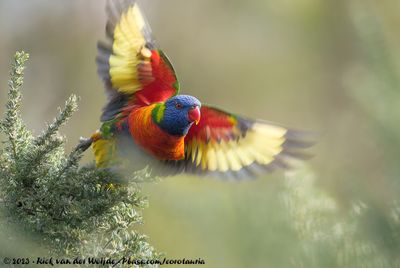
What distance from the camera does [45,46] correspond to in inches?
246

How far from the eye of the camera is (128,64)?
7.43 feet

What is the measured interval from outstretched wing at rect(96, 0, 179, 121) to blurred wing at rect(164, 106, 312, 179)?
0.24 metres

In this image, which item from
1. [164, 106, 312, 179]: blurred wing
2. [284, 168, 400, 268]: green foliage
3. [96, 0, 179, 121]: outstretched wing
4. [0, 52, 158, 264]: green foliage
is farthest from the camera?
[96, 0, 179, 121]: outstretched wing

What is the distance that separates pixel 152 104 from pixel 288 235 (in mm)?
1907

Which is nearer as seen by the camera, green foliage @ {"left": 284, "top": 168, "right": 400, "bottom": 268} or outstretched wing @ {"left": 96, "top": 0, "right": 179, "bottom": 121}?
green foliage @ {"left": 284, "top": 168, "right": 400, "bottom": 268}

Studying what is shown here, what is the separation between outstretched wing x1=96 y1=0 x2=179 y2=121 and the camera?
2254 mm

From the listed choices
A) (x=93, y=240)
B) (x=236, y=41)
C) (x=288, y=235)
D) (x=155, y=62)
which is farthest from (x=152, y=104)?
(x=236, y=41)

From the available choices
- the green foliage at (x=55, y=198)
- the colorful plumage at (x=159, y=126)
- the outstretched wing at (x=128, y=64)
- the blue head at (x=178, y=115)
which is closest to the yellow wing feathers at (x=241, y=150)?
the colorful plumage at (x=159, y=126)

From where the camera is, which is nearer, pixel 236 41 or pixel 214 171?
pixel 214 171

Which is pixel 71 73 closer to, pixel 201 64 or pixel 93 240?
pixel 201 64

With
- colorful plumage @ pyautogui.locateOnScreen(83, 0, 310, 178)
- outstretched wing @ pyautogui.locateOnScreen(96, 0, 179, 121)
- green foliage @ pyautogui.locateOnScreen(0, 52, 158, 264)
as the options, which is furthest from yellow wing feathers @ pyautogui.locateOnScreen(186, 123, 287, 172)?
green foliage @ pyautogui.locateOnScreen(0, 52, 158, 264)

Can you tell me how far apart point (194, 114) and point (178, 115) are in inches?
3.2

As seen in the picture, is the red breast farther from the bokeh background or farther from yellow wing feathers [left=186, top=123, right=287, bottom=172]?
the bokeh background

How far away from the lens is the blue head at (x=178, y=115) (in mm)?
2094
